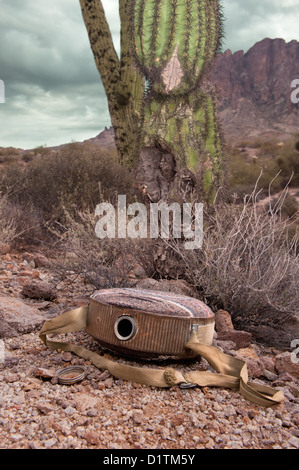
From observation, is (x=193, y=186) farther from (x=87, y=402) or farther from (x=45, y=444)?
(x=45, y=444)

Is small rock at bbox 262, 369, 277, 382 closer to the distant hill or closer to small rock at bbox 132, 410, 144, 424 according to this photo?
small rock at bbox 132, 410, 144, 424

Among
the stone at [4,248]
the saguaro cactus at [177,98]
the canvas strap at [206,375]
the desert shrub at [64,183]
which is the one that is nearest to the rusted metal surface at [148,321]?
the canvas strap at [206,375]

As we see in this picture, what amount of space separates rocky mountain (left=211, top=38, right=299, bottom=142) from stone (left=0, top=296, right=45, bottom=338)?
54.7 meters

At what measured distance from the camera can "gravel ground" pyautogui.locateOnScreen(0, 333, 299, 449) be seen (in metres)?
2.04

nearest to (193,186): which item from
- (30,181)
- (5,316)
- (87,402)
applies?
(5,316)

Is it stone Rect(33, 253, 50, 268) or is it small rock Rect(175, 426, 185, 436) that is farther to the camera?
stone Rect(33, 253, 50, 268)

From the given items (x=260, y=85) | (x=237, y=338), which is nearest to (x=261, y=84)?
(x=260, y=85)

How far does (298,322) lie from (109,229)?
7.19ft

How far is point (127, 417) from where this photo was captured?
7.30 ft

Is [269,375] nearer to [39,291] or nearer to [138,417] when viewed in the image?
[138,417]

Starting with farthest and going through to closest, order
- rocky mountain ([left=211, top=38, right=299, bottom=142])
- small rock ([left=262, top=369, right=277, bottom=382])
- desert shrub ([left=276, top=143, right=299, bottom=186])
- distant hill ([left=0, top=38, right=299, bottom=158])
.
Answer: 1. rocky mountain ([left=211, top=38, right=299, bottom=142])
2. distant hill ([left=0, top=38, right=299, bottom=158])
3. desert shrub ([left=276, top=143, right=299, bottom=186])
4. small rock ([left=262, top=369, right=277, bottom=382])

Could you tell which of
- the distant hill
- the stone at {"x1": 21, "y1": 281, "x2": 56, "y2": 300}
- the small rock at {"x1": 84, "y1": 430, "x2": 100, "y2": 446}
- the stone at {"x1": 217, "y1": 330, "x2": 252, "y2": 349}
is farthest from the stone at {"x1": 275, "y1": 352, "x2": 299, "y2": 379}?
the distant hill

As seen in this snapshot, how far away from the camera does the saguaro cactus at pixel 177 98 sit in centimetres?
458

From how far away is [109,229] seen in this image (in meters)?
5.07
